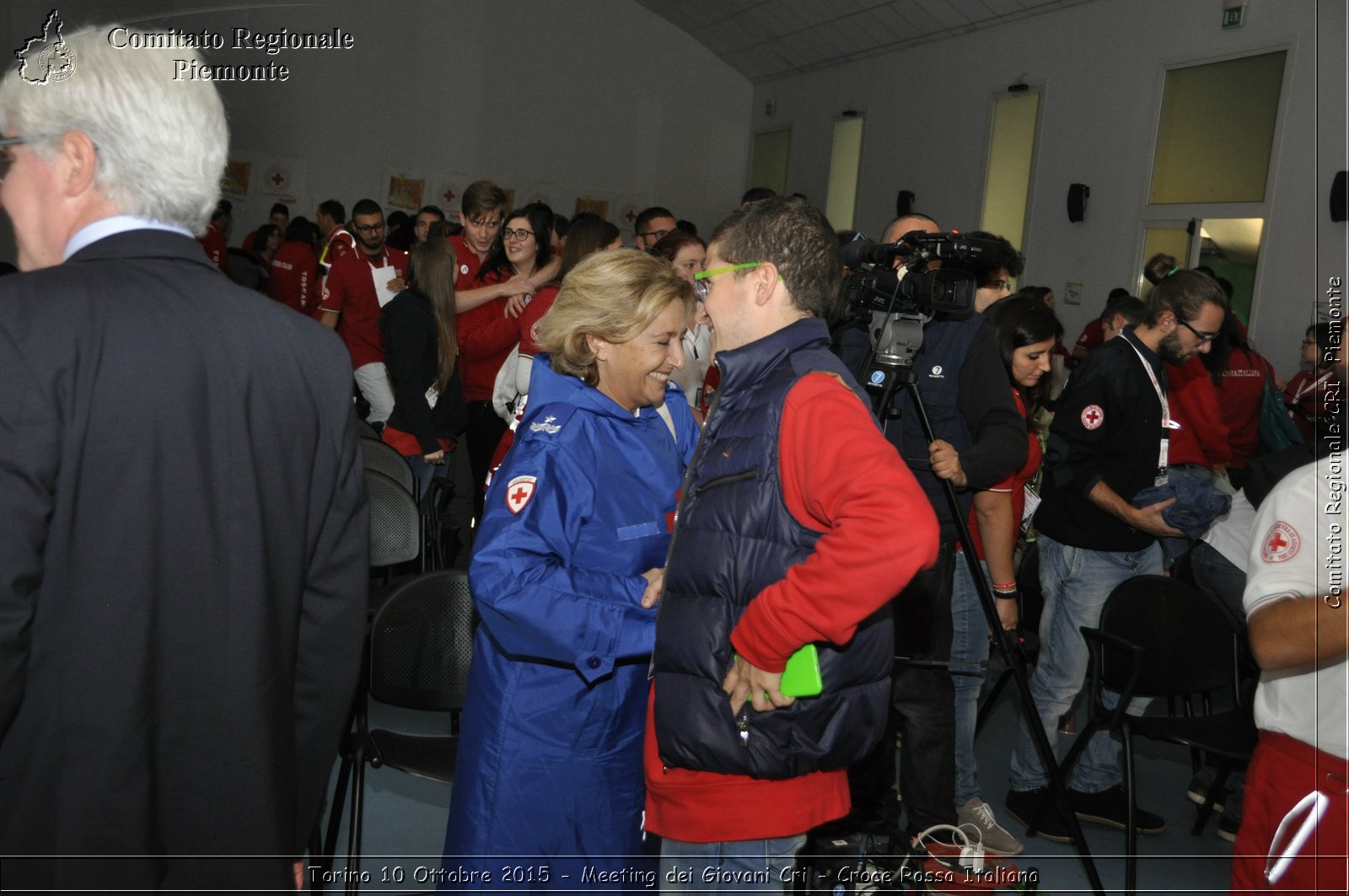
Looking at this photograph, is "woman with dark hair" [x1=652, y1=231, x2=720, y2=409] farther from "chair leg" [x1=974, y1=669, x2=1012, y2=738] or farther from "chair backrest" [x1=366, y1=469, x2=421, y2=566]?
"chair leg" [x1=974, y1=669, x2=1012, y2=738]

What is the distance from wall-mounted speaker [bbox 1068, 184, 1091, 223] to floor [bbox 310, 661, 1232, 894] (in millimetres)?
Result: 5753

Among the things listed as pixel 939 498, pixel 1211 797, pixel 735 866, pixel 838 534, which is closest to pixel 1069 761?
pixel 1211 797

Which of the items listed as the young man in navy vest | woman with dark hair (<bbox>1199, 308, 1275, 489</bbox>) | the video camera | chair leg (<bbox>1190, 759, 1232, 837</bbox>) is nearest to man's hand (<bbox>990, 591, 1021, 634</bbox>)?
the video camera

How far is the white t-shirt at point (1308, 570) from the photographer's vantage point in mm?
1535

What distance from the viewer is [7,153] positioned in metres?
1.18

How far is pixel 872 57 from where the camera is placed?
11.1 metres

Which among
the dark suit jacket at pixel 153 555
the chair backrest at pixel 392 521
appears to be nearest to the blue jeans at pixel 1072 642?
the chair backrest at pixel 392 521

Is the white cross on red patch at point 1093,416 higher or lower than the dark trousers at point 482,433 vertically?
higher

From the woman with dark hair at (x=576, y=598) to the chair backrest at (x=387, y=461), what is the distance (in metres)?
1.93

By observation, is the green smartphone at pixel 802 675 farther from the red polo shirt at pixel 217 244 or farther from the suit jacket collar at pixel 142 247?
the red polo shirt at pixel 217 244

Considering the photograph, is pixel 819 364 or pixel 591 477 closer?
pixel 819 364

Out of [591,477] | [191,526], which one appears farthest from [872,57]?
[191,526]

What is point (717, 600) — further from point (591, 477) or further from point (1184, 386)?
point (1184, 386)

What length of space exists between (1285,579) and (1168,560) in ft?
8.46
